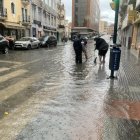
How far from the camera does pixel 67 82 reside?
8.66 metres

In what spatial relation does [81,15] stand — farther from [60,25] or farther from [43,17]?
[43,17]

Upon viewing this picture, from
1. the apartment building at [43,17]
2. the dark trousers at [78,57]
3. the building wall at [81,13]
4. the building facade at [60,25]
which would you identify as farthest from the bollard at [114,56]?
the building wall at [81,13]

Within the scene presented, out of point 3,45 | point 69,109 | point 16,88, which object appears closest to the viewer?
point 69,109

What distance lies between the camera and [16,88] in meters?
7.57

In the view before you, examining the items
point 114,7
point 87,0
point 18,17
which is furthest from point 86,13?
point 114,7

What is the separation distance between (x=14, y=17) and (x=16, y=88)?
25.5 metres

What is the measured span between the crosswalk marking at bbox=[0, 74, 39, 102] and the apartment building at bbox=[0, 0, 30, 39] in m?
19.7

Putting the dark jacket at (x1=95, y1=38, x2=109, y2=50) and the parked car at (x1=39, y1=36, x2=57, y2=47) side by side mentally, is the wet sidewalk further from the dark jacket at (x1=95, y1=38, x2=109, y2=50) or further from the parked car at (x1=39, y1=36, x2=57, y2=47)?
the parked car at (x1=39, y1=36, x2=57, y2=47)

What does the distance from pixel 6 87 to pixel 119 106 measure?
384 cm

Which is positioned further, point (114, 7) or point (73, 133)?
point (114, 7)

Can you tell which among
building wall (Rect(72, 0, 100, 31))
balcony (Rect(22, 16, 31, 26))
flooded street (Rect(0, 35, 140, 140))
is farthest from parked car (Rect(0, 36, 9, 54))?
building wall (Rect(72, 0, 100, 31))

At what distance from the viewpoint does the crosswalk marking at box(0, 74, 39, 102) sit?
6753 mm

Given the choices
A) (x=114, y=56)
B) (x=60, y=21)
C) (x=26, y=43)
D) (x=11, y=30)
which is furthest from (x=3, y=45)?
(x=60, y=21)

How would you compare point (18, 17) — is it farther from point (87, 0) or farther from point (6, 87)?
point (87, 0)
